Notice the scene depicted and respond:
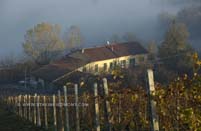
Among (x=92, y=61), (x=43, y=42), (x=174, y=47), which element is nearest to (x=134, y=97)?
(x=174, y=47)

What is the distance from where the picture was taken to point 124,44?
74062mm

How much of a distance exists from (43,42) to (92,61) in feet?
64.8

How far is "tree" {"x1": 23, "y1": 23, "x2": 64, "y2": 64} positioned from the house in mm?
12406

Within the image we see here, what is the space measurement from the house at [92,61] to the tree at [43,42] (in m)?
12.4

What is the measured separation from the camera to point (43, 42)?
81.8 meters

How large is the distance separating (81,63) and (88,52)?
13.9 ft

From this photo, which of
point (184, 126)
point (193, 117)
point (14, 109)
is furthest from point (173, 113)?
point (14, 109)

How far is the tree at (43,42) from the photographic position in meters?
80.3

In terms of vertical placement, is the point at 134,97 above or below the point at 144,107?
A: above

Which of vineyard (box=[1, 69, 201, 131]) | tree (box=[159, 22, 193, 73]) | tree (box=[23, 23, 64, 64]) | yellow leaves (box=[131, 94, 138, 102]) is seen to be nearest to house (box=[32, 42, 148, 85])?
tree (box=[159, 22, 193, 73])

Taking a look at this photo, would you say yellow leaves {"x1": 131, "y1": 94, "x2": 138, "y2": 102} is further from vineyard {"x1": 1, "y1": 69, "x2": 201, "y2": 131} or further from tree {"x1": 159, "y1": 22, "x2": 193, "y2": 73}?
tree {"x1": 159, "y1": 22, "x2": 193, "y2": 73}

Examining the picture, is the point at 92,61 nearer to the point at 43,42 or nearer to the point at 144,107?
the point at 43,42

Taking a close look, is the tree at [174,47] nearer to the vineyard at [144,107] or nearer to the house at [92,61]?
the house at [92,61]

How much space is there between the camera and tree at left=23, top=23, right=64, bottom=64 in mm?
80312
